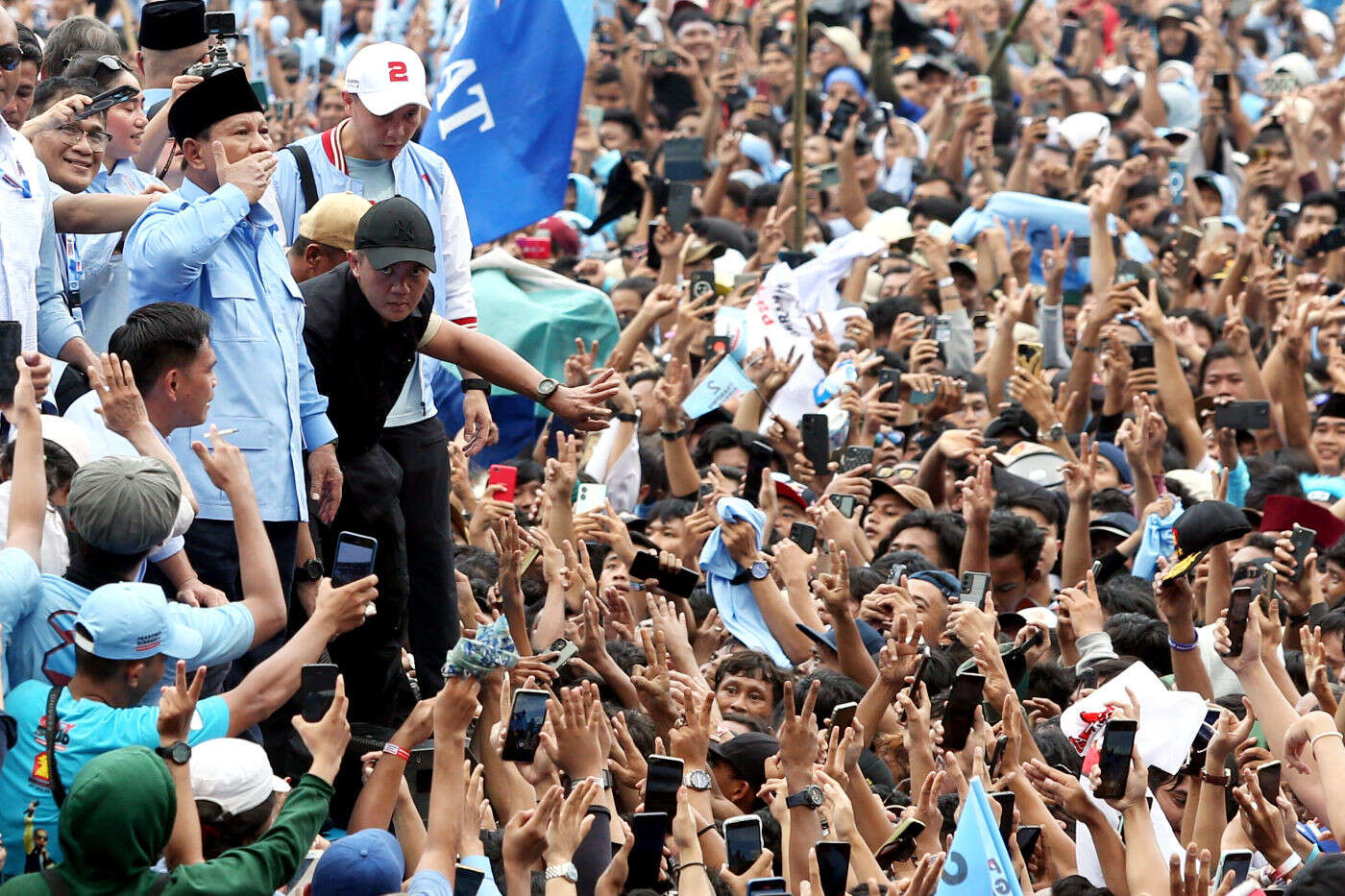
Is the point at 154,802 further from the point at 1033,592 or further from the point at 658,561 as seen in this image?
→ the point at 1033,592

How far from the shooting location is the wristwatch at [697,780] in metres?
4.88

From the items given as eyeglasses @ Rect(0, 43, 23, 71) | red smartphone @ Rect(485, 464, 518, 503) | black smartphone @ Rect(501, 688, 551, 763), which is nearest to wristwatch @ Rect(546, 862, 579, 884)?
black smartphone @ Rect(501, 688, 551, 763)

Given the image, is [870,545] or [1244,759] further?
[870,545]

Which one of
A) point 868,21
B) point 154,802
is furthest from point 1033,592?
point 868,21

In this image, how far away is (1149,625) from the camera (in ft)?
20.9

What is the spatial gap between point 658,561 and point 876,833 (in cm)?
177

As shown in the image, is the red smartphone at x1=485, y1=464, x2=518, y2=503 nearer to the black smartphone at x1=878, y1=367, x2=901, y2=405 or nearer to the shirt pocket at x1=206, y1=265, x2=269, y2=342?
the black smartphone at x1=878, y1=367, x2=901, y2=405

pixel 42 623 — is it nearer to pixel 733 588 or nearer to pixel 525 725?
pixel 525 725

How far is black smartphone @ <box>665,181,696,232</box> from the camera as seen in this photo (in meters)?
10.0

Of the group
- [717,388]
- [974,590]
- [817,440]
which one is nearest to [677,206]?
[717,388]

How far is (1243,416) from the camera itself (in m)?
8.02

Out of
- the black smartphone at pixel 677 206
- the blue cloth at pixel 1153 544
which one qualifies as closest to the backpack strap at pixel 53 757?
the blue cloth at pixel 1153 544

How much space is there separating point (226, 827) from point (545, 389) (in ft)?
5.99

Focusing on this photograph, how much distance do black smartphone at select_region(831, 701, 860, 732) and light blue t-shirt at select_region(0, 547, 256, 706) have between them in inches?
70.6
